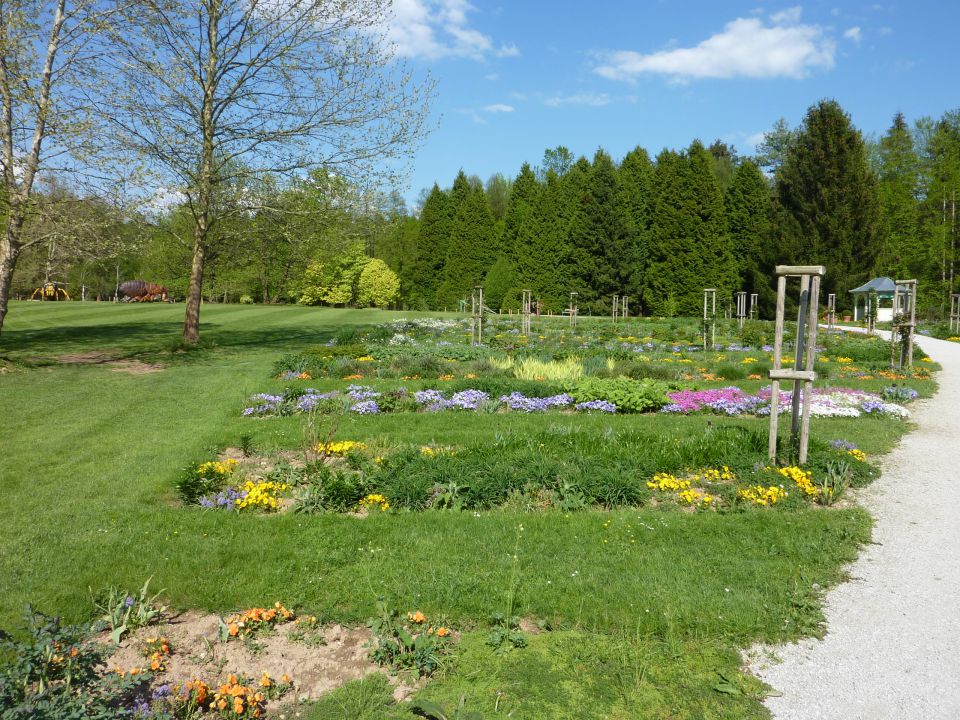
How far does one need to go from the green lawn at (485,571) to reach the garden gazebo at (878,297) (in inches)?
1275

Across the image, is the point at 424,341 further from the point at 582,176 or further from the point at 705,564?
the point at 582,176

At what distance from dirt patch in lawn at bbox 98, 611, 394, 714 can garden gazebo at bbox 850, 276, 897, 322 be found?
1369 inches

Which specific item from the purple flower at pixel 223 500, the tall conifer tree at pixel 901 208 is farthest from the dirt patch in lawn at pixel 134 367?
the tall conifer tree at pixel 901 208

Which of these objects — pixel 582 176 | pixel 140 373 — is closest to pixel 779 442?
pixel 140 373

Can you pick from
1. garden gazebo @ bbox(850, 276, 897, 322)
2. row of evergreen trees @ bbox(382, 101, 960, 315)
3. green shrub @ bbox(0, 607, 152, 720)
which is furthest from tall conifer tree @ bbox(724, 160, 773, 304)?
green shrub @ bbox(0, 607, 152, 720)

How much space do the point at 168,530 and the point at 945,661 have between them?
5332 mm

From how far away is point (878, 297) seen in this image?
34.4 metres

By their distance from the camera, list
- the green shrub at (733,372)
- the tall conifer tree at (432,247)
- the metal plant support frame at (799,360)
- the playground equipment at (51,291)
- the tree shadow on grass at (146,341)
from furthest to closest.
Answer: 1. the tall conifer tree at (432,247)
2. the playground equipment at (51,291)
3. the tree shadow on grass at (146,341)
4. the green shrub at (733,372)
5. the metal plant support frame at (799,360)

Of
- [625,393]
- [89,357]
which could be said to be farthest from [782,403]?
[89,357]

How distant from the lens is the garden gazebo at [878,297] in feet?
107

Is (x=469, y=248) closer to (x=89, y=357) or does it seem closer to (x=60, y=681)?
(x=89, y=357)

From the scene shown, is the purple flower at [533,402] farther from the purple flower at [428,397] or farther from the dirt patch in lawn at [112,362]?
the dirt patch in lawn at [112,362]

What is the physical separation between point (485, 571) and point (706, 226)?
3947 cm

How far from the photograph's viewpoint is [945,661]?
3512 mm
